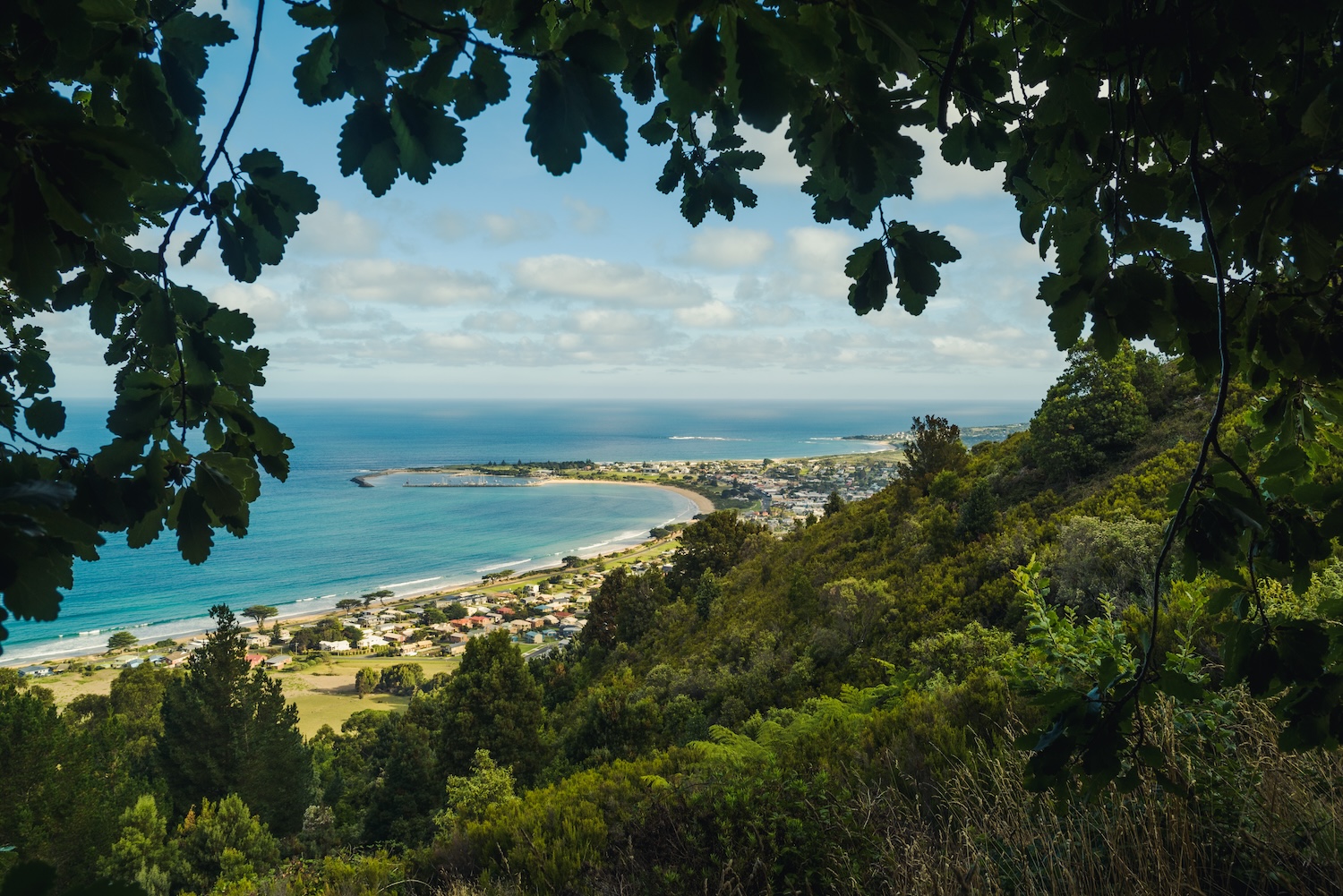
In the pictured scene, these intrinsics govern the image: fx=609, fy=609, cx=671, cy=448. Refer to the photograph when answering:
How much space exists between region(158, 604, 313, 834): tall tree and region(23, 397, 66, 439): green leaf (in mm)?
17337

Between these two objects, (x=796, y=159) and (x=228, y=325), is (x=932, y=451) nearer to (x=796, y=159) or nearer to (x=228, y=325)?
(x=796, y=159)

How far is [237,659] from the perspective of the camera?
52.5 ft

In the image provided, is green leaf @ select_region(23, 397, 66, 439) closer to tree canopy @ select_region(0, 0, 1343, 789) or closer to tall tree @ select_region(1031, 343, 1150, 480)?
tree canopy @ select_region(0, 0, 1343, 789)

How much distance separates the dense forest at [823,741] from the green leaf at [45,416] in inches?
34.5

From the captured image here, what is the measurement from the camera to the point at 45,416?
1.30 metres

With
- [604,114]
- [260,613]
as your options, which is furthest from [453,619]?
[604,114]

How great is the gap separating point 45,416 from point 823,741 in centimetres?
426

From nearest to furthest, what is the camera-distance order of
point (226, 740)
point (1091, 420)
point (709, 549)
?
point (1091, 420) → point (226, 740) → point (709, 549)

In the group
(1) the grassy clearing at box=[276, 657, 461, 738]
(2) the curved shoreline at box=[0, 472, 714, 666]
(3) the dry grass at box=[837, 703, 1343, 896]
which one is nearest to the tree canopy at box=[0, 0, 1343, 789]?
(3) the dry grass at box=[837, 703, 1343, 896]

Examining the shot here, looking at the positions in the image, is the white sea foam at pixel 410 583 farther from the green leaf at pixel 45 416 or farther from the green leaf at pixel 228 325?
the green leaf at pixel 228 325

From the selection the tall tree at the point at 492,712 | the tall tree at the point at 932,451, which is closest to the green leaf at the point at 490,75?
the tall tree at the point at 492,712

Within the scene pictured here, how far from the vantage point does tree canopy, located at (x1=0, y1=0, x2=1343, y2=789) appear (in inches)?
27.7

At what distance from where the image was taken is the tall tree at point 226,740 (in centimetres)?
1541

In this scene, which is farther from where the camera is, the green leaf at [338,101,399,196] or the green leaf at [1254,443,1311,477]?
the green leaf at [1254,443,1311,477]
